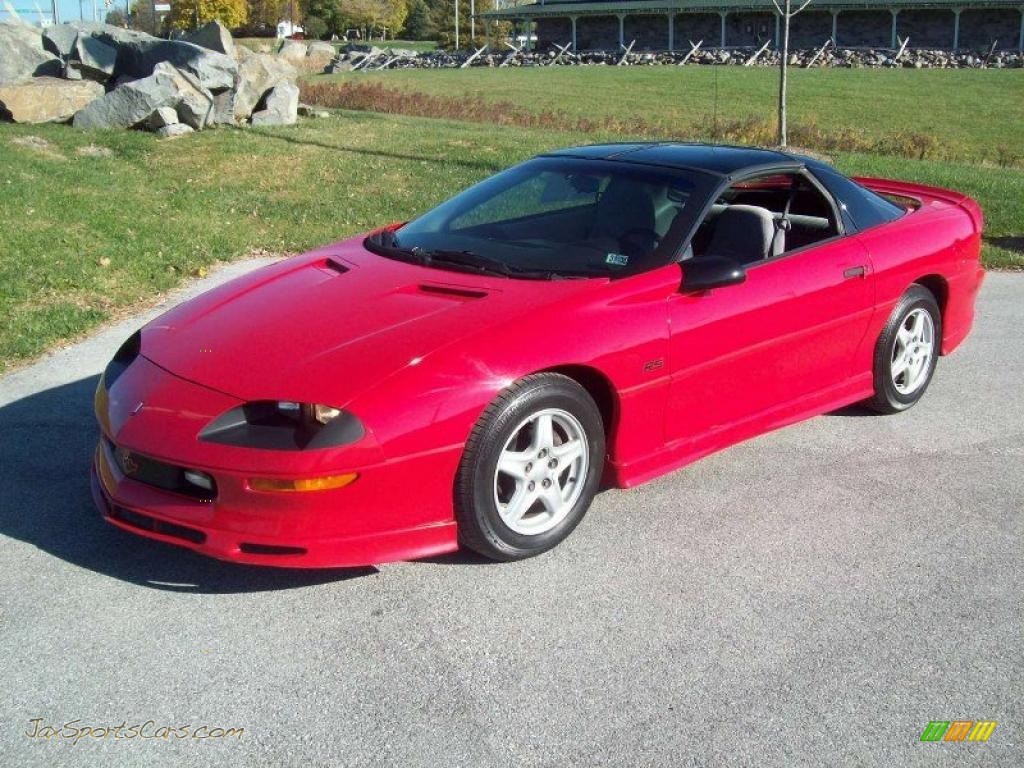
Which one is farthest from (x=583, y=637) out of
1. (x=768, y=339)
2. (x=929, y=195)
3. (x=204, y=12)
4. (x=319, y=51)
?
(x=204, y=12)

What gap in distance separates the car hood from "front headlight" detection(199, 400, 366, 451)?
0.04 meters

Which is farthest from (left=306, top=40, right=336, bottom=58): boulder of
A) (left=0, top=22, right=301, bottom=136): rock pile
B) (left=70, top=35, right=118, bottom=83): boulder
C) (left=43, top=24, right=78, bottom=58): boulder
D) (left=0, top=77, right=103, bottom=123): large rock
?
(left=0, top=77, right=103, bottom=123): large rock

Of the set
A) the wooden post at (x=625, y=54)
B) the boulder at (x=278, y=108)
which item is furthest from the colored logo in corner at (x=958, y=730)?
the wooden post at (x=625, y=54)

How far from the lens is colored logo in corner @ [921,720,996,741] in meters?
3.08

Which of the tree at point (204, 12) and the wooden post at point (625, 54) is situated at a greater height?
the tree at point (204, 12)

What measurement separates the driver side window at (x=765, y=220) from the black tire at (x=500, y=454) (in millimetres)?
1241

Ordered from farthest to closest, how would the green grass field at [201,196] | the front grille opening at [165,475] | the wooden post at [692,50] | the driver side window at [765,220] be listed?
the wooden post at [692,50] < the green grass field at [201,196] < the driver side window at [765,220] < the front grille opening at [165,475]

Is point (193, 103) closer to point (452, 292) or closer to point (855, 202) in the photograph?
point (855, 202)

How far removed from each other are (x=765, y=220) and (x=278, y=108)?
46.5ft

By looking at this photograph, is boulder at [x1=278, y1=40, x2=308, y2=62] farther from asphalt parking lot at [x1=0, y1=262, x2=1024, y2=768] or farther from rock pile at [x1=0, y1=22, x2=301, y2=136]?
asphalt parking lot at [x1=0, y1=262, x2=1024, y2=768]

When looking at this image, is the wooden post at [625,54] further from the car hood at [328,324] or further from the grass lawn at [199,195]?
the car hood at [328,324]

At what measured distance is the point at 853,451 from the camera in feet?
17.4

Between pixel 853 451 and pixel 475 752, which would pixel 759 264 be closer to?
pixel 853 451

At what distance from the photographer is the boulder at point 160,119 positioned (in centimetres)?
1563
